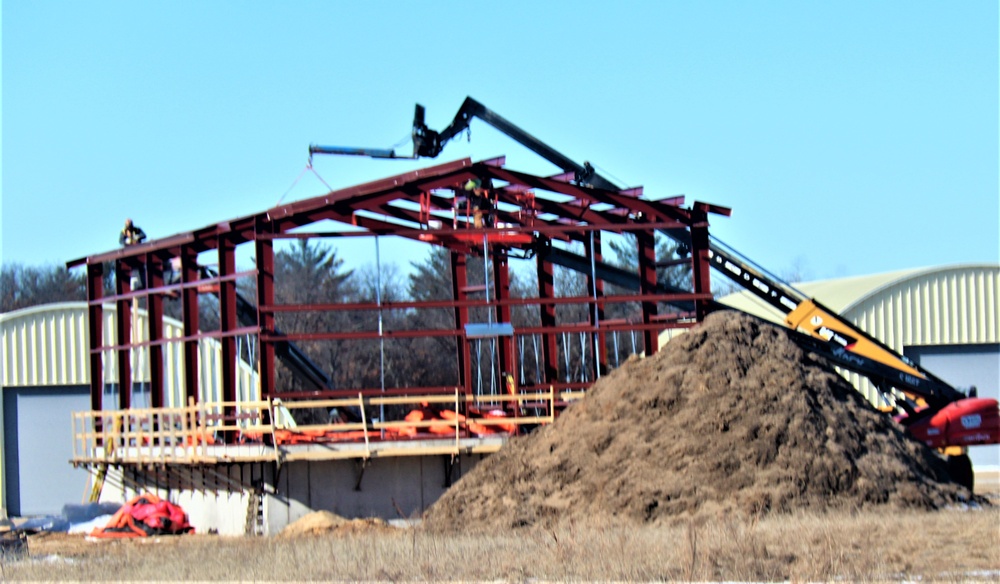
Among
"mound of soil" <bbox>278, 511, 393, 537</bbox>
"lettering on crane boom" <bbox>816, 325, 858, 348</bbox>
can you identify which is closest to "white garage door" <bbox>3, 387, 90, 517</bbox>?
"mound of soil" <bbox>278, 511, 393, 537</bbox>

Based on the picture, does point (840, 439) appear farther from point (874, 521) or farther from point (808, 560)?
point (808, 560)

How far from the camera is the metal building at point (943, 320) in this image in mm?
38125

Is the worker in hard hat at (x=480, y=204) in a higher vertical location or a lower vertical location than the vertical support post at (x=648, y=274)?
higher

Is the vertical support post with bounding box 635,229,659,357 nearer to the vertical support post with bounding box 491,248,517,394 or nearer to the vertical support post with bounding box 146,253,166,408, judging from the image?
the vertical support post with bounding box 491,248,517,394

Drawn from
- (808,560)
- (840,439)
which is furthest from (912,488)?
(808,560)

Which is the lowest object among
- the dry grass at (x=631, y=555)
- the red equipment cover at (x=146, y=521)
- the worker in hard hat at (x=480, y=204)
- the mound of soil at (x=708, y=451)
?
the red equipment cover at (x=146, y=521)

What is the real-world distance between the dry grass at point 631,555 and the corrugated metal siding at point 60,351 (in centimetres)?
1762

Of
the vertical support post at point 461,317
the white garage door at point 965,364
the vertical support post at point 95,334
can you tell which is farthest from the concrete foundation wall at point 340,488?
the white garage door at point 965,364

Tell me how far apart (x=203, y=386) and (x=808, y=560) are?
2634 cm

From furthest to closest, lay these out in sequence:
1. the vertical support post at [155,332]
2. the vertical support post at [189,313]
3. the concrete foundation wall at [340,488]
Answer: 1. the vertical support post at [155,332]
2. the vertical support post at [189,313]
3. the concrete foundation wall at [340,488]

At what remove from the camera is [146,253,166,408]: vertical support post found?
103 ft

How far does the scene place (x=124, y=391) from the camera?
107 ft

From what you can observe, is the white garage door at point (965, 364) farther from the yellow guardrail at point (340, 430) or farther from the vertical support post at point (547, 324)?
the yellow guardrail at point (340, 430)

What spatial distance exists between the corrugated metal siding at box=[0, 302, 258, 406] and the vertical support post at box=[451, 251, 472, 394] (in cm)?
872
